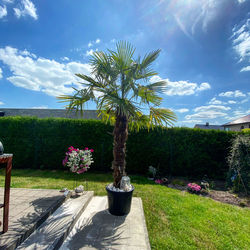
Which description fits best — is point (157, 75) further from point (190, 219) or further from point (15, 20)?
point (15, 20)

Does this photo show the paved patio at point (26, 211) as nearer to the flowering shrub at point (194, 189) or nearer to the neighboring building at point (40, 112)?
the flowering shrub at point (194, 189)

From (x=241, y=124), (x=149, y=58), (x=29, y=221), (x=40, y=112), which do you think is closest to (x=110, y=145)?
(x=29, y=221)

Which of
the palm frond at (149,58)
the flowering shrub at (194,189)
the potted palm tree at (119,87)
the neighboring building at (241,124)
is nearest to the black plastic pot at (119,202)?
the potted palm tree at (119,87)

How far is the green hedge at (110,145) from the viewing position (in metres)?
6.07

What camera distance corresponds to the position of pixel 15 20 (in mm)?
4590

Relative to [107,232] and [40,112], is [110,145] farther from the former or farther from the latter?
[40,112]

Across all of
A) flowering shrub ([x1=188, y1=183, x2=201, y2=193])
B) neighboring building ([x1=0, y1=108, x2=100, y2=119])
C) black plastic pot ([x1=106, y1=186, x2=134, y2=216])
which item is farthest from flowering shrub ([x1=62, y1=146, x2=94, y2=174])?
neighboring building ([x1=0, y1=108, x2=100, y2=119])

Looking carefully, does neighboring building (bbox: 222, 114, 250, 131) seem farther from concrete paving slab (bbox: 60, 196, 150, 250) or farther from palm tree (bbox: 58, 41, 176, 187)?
concrete paving slab (bbox: 60, 196, 150, 250)

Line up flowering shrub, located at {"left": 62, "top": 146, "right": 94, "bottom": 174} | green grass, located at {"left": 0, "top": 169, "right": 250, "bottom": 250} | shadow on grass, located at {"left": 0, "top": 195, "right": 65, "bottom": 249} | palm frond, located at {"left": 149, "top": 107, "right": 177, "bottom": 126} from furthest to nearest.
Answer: flowering shrub, located at {"left": 62, "top": 146, "right": 94, "bottom": 174}
palm frond, located at {"left": 149, "top": 107, "right": 177, "bottom": 126}
green grass, located at {"left": 0, "top": 169, "right": 250, "bottom": 250}
shadow on grass, located at {"left": 0, "top": 195, "right": 65, "bottom": 249}

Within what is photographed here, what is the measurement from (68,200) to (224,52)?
25.8 ft

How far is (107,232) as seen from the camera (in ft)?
7.04

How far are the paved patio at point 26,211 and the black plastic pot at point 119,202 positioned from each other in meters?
1.20

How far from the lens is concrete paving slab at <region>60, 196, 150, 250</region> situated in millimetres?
1876

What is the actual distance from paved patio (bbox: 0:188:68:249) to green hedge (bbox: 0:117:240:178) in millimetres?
3102
